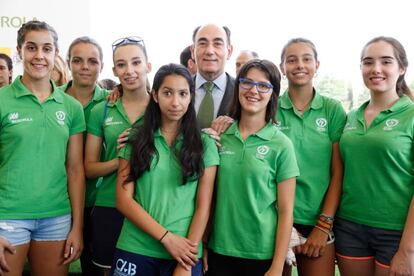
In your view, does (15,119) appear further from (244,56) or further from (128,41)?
(244,56)

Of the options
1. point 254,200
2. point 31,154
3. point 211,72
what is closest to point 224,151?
point 254,200

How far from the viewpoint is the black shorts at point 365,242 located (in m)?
2.06

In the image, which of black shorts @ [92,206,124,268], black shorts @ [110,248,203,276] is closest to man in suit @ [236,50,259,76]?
black shorts @ [92,206,124,268]

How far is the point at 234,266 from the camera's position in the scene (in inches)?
80.3

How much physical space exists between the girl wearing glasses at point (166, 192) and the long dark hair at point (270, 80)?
0.83ft

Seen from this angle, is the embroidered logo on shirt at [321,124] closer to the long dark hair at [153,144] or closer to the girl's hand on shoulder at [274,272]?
the long dark hair at [153,144]

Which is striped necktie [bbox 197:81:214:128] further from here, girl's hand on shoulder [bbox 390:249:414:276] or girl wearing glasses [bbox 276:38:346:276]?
girl's hand on shoulder [bbox 390:249:414:276]

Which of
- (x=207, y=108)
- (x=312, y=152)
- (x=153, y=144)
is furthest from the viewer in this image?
(x=207, y=108)

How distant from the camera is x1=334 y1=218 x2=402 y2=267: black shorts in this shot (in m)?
2.06

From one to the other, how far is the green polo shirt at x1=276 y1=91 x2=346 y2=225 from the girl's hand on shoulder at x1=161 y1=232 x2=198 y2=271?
2.12 feet

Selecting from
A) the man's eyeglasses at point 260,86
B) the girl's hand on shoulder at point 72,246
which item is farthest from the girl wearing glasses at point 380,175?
the girl's hand on shoulder at point 72,246

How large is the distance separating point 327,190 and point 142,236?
1.01 m

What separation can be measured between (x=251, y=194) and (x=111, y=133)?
835 millimetres

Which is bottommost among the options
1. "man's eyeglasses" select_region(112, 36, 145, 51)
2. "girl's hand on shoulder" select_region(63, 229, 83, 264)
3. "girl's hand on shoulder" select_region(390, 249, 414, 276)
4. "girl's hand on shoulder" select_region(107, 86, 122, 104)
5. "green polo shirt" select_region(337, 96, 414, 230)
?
"girl's hand on shoulder" select_region(63, 229, 83, 264)
